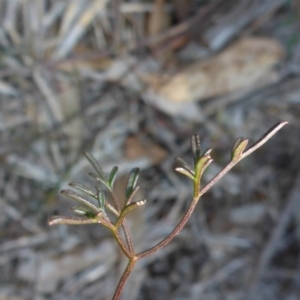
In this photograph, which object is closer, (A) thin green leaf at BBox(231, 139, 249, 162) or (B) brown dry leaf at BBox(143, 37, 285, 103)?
(A) thin green leaf at BBox(231, 139, 249, 162)

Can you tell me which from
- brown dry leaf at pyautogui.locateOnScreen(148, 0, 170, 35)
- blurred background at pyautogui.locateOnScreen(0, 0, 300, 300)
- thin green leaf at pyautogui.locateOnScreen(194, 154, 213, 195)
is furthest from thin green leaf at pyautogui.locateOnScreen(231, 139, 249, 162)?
brown dry leaf at pyautogui.locateOnScreen(148, 0, 170, 35)

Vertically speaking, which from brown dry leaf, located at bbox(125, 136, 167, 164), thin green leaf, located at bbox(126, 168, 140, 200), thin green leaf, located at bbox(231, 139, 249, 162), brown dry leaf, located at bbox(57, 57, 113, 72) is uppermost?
brown dry leaf, located at bbox(57, 57, 113, 72)

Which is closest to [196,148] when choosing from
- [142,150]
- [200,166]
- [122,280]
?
[200,166]

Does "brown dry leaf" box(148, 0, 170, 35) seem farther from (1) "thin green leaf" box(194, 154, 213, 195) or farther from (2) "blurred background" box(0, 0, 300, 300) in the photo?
(1) "thin green leaf" box(194, 154, 213, 195)

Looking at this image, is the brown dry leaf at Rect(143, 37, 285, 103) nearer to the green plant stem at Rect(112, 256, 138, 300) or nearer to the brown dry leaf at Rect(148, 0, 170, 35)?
the brown dry leaf at Rect(148, 0, 170, 35)

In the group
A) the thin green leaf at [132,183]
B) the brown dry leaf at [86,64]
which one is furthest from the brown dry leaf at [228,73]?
the thin green leaf at [132,183]

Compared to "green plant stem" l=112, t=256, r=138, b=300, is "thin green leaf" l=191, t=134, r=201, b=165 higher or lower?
higher

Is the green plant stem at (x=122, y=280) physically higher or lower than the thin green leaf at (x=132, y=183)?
A: lower

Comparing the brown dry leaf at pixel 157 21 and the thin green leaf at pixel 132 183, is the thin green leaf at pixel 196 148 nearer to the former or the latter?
the thin green leaf at pixel 132 183

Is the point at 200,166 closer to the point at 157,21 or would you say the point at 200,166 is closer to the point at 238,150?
the point at 238,150
